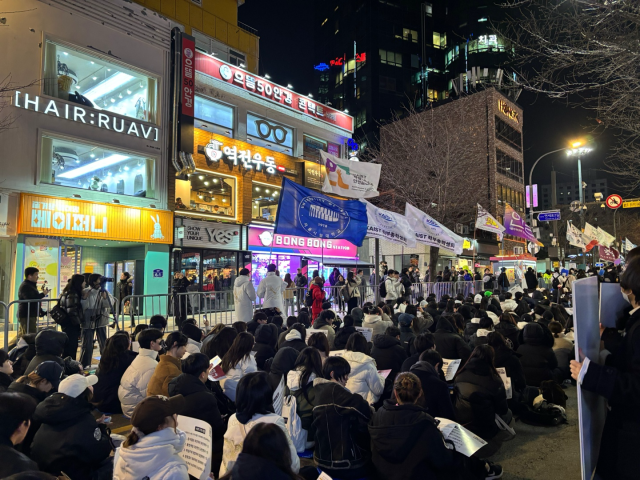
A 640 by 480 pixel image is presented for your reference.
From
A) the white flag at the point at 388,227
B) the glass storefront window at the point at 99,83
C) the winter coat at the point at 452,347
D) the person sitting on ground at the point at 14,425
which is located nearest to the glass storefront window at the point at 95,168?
the glass storefront window at the point at 99,83

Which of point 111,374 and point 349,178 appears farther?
point 349,178

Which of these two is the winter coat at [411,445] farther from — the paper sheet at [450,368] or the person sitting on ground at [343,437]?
the paper sheet at [450,368]

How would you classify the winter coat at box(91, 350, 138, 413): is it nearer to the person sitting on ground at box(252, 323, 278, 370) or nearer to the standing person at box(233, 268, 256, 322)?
the person sitting on ground at box(252, 323, 278, 370)

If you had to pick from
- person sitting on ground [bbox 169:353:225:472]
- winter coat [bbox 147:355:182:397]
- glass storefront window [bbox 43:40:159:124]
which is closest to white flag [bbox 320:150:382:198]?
winter coat [bbox 147:355:182:397]

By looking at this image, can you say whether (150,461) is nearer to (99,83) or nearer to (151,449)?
(151,449)

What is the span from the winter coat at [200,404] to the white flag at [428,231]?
9382mm

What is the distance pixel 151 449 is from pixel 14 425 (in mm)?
908

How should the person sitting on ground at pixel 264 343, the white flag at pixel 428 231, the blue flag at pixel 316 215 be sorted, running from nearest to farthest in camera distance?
the person sitting on ground at pixel 264 343
the blue flag at pixel 316 215
the white flag at pixel 428 231

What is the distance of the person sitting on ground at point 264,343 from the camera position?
257 inches

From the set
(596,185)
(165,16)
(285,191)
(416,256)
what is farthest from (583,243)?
(596,185)

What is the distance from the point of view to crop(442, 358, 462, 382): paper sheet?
6.11 metres

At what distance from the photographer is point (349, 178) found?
39.2 feet

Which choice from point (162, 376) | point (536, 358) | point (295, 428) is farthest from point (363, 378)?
point (536, 358)

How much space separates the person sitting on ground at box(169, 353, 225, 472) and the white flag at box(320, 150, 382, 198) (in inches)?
295
